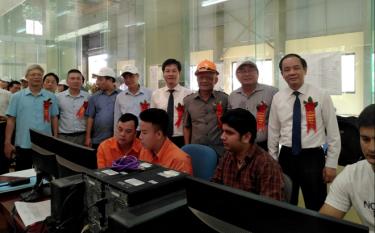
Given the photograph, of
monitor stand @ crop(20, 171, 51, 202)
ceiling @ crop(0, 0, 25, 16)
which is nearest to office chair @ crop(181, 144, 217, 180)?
monitor stand @ crop(20, 171, 51, 202)

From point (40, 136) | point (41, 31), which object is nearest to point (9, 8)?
point (41, 31)

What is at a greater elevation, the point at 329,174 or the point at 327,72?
the point at 327,72

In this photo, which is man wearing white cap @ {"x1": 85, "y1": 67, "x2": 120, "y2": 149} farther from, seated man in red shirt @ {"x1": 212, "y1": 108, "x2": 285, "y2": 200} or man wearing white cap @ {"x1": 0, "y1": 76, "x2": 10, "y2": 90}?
man wearing white cap @ {"x1": 0, "y1": 76, "x2": 10, "y2": 90}

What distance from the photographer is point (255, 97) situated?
2.56 metres

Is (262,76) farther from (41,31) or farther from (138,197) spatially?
(41,31)

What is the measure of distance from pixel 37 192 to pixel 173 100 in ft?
5.06

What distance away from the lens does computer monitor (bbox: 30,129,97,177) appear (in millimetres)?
1222

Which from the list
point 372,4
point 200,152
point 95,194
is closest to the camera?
point 95,194

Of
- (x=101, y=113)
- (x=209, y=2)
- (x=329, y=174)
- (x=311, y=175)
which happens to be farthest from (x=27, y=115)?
(x=209, y=2)

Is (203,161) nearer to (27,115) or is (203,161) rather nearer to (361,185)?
(361,185)

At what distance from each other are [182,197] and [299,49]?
9.16 ft

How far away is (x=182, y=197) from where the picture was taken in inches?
37.0

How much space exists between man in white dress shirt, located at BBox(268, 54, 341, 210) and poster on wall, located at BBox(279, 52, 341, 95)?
0.76m

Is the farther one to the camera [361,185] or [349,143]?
[349,143]
